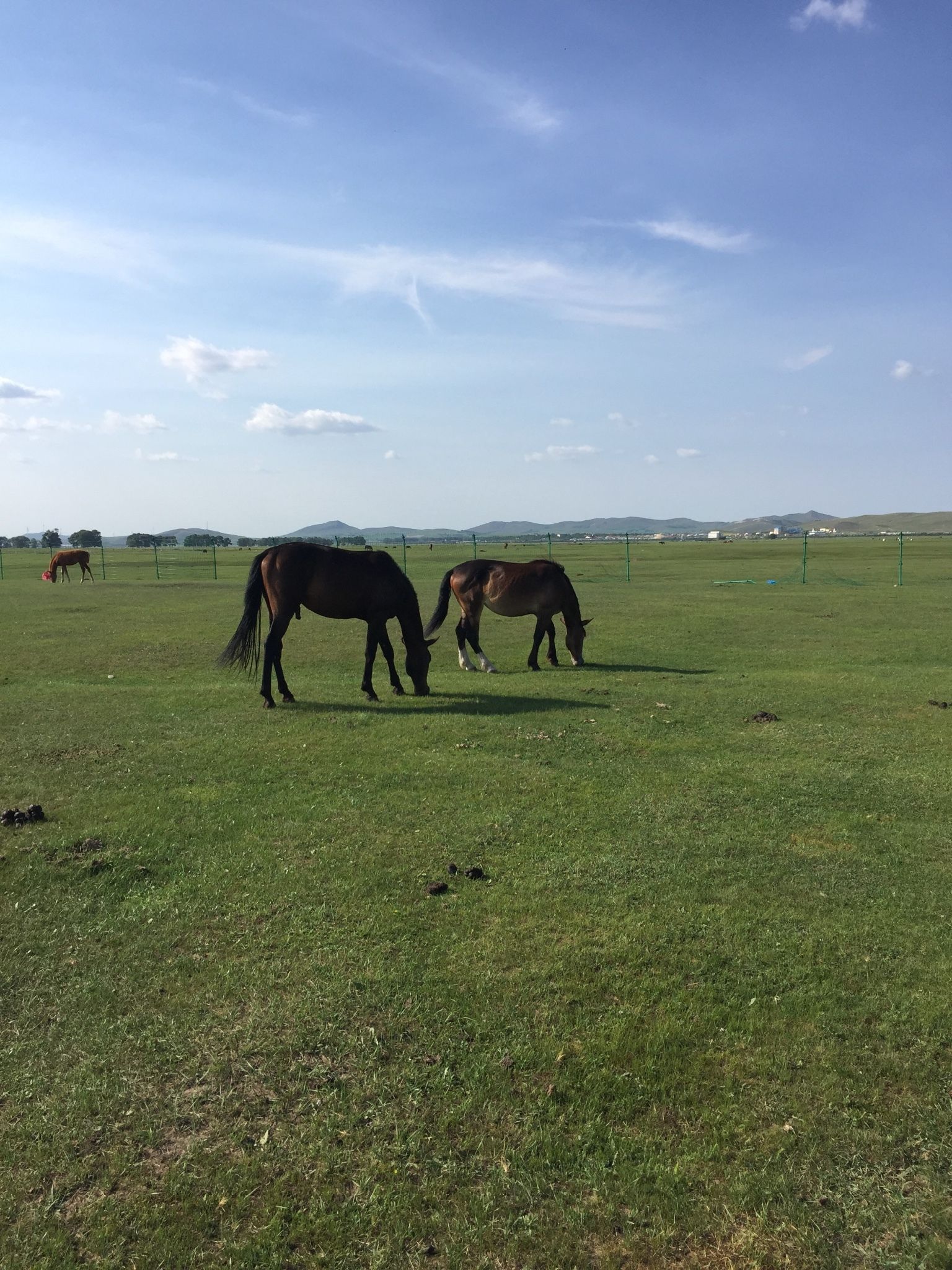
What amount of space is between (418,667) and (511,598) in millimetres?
2988

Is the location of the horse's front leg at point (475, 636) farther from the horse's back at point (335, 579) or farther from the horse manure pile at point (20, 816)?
the horse manure pile at point (20, 816)

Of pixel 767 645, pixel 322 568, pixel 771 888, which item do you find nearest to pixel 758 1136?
pixel 771 888

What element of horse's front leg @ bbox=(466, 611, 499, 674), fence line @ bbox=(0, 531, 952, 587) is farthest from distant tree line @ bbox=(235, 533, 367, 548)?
horse's front leg @ bbox=(466, 611, 499, 674)

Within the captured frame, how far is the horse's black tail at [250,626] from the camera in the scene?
36.3 feet

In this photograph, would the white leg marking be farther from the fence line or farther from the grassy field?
the fence line

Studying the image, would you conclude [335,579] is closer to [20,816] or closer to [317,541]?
[20,816]

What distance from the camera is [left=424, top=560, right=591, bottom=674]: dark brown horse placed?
13875mm

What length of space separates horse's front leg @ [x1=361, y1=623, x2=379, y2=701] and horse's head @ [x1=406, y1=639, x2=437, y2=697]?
0.50 meters

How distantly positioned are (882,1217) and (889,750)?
6627 mm

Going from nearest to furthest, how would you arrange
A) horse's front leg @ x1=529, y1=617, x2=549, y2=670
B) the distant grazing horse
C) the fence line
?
1. horse's front leg @ x1=529, y1=617, x2=549, y2=670
2. the distant grazing horse
3. the fence line

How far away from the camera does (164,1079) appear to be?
348cm

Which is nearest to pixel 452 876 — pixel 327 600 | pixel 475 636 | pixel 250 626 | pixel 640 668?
pixel 327 600

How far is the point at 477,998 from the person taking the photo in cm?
404

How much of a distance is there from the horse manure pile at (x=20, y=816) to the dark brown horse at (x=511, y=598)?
8.08 meters
